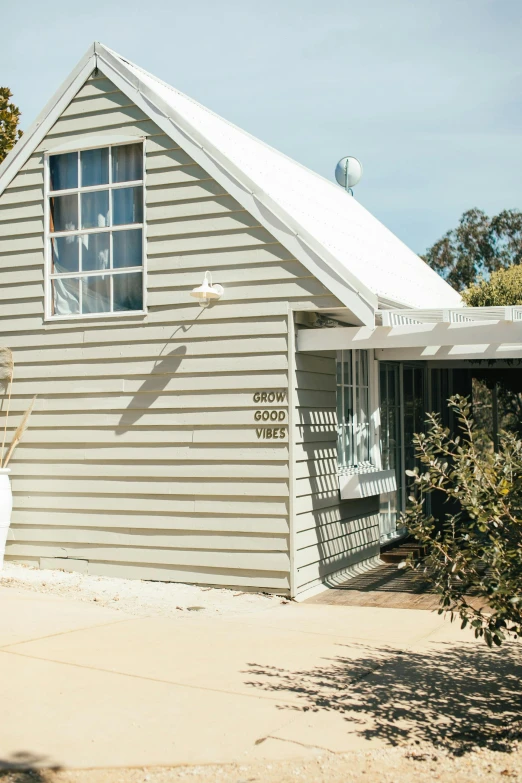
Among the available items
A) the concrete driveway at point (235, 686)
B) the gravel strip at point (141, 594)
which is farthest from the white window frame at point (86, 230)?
the concrete driveway at point (235, 686)

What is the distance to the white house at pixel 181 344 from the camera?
26.8 ft

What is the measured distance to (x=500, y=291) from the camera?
596 inches

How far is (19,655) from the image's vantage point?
19.4 feet

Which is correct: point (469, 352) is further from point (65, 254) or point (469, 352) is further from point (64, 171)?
point (64, 171)

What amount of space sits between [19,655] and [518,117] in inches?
792

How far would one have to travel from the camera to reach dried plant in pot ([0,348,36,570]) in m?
8.95

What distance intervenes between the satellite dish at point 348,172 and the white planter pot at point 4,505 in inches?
334

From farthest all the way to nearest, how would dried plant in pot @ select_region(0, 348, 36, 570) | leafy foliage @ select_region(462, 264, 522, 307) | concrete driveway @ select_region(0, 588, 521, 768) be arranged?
leafy foliage @ select_region(462, 264, 522, 307), dried plant in pot @ select_region(0, 348, 36, 570), concrete driveway @ select_region(0, 588, 521, 768)

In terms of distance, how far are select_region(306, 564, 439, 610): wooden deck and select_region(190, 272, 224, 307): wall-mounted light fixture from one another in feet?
9.73

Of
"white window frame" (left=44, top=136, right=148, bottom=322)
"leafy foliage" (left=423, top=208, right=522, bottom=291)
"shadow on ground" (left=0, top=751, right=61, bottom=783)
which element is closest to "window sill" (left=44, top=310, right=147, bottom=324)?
"white window frame" (left=44, top=136, right=148, bottom=322)

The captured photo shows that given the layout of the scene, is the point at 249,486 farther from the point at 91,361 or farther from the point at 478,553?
the point at 478,553

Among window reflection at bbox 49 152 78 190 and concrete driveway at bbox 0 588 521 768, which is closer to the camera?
concrete driveway at bbox 0 588 521 768

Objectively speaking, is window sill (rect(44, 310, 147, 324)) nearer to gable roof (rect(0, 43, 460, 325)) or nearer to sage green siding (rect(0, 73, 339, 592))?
sage green siding (rect(0, 73, 339, 592))

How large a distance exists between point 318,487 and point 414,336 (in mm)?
1770
